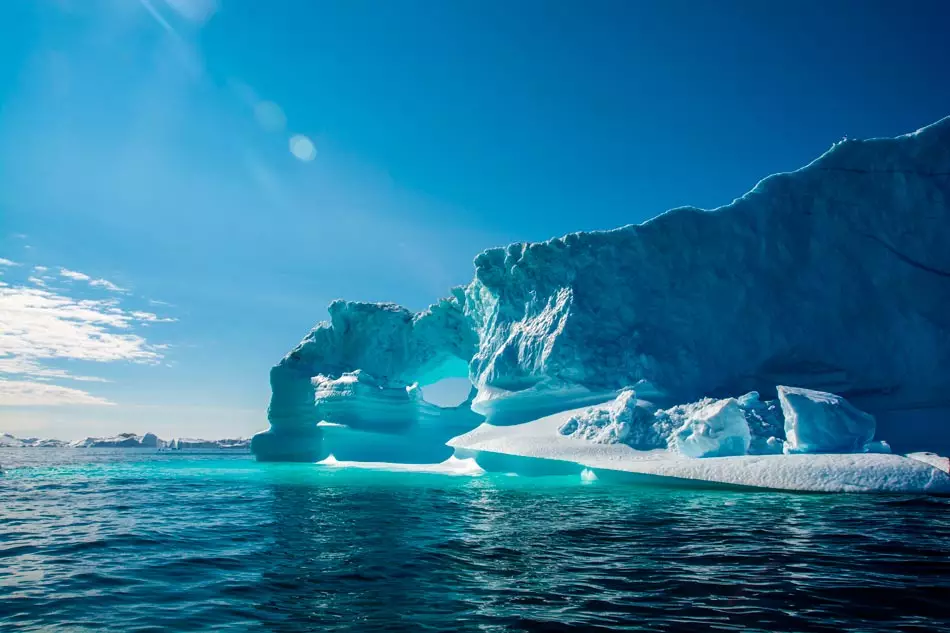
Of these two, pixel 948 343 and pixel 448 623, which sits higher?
pixel 948 343

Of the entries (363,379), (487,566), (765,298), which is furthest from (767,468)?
(363,379)

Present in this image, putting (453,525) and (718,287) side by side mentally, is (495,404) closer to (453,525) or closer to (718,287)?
(718,287)

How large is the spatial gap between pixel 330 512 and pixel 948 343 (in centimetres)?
1893

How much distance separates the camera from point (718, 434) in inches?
523

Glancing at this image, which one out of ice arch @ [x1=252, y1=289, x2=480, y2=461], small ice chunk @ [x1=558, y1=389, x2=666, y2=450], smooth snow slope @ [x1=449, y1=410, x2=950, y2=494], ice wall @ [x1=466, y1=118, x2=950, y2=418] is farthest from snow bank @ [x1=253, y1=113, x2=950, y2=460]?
ice arch @ [x1=252, y1=289, x2=480, y2=461]

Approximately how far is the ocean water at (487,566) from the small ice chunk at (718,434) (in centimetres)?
311

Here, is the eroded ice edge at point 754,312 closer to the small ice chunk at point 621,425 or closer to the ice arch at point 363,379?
the small ice chunk at point 621,425

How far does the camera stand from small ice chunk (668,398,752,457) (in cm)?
1329

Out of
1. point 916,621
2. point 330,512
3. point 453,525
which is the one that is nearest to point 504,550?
point 453,525

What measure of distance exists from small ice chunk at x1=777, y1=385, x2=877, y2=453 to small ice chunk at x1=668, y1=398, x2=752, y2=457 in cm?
107

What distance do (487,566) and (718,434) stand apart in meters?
9.44

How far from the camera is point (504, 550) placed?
6328mm

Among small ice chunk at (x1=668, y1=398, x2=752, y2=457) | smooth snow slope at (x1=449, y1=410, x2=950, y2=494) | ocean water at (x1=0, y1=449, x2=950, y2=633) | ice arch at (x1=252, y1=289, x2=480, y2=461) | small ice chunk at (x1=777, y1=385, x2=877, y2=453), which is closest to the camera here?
ocean water at (x1=0, y1=449, x2=950, y2=633)

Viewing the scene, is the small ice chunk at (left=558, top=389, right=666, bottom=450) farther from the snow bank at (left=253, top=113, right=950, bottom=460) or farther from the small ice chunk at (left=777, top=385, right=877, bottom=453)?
the small ice chunk at (left=777, top=385, right=877, bottom=453)
